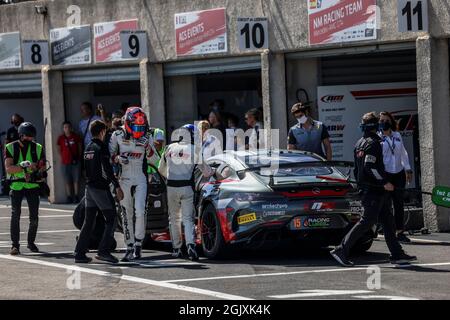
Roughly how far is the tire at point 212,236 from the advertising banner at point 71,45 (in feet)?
35.8

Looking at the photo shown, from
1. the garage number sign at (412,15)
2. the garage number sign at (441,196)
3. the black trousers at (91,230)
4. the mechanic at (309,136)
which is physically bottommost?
the black trousers at (91,230)

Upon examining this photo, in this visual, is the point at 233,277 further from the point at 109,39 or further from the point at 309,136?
the point at 109,39

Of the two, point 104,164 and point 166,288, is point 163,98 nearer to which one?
point 104,164

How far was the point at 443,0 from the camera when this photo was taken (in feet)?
58.6

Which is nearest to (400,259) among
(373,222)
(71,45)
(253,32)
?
(373,222)

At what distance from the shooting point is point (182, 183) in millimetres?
14969

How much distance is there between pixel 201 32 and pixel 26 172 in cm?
696

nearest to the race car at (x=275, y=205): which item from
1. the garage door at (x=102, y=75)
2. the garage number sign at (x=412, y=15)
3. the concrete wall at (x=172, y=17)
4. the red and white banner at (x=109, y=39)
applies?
the garage number sign at (x=412, y=15)

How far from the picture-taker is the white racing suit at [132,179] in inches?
589

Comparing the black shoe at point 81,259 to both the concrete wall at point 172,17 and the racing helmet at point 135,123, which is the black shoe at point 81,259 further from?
the concrete wall at point 172,17

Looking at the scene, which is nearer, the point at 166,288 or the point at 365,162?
the point at 166,288
